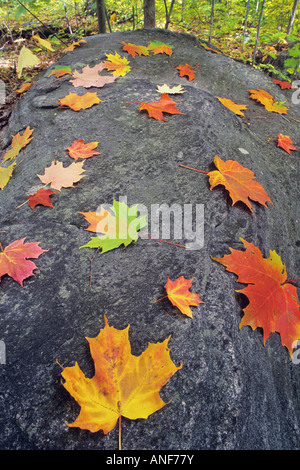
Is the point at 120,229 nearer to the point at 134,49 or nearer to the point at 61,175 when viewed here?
the point at 61,175

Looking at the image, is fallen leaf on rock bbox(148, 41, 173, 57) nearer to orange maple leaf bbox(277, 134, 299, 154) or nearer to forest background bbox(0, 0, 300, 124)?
forest background bbox(0, 0, 300, 124)

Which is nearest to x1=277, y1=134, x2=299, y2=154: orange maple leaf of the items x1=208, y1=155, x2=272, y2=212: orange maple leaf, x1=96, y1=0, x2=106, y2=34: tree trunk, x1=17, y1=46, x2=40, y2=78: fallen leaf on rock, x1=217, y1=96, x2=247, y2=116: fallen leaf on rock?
x1=217, y1=96, x2=247, y2=116: fallen leaf on rock

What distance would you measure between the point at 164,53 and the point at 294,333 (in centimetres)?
330

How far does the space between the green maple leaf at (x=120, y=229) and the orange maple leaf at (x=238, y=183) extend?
0.45 meters

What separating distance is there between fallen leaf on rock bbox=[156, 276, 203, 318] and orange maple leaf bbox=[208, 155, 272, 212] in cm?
57

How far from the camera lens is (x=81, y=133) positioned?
2.01 metres

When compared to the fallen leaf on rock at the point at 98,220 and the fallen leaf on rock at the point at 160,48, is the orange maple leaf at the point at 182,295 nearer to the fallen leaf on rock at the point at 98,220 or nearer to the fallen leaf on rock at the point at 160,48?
the fallen leaf on rock at the point at 98,220

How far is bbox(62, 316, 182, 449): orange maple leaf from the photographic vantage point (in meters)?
0.82

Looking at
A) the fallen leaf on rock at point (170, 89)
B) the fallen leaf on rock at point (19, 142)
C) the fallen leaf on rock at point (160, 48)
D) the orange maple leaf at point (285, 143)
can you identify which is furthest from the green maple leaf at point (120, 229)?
the fallen leaf on rock at point (160, 48)

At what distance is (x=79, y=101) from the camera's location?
2287 millimetres

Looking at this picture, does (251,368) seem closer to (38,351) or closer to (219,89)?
(38,351)

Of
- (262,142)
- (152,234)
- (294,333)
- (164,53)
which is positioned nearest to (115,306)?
(152,234)

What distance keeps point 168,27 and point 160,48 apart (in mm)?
4573
